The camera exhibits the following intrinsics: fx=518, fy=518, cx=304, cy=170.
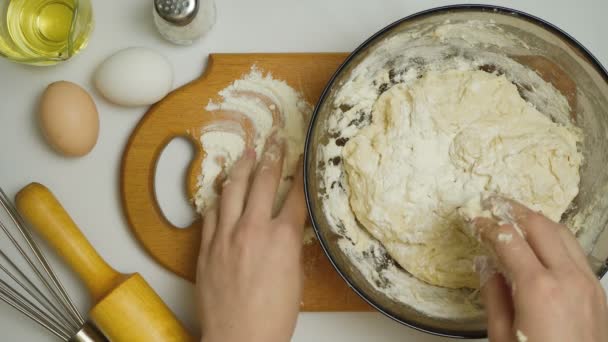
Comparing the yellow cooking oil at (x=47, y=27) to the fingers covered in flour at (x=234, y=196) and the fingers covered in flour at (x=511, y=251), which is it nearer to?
the fingers covered in flour at (x=234, y=196)

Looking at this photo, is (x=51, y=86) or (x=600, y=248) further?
(x=51, y=86)

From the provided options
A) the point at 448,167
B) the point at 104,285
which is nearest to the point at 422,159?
the point at 448,167

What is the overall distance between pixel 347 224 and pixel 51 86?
2.03 feet

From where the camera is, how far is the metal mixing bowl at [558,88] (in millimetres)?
831

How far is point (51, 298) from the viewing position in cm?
105

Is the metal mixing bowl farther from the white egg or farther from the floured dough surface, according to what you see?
the white egg

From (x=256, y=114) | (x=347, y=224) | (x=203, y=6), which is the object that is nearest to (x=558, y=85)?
(x=347, y=224)

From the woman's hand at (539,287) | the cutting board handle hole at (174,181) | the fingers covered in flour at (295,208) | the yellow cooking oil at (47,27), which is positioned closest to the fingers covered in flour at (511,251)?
the woman's hand at (539,287)

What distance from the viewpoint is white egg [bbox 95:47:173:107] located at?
38.1 inches

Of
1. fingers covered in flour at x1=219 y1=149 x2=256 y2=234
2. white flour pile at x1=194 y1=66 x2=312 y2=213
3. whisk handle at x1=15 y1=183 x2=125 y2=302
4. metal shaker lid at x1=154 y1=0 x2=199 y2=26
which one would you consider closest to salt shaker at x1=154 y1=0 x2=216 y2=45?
metal shaker lid at x1=154 y1=0 x2=199 y2=26

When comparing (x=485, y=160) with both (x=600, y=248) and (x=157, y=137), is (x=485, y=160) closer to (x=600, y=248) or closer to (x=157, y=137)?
(x=600, y=248)

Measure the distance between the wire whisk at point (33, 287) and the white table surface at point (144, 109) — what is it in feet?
0.11

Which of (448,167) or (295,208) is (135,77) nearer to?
(295,208)

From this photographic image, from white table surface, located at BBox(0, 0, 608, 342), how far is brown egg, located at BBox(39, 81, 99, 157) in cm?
6
